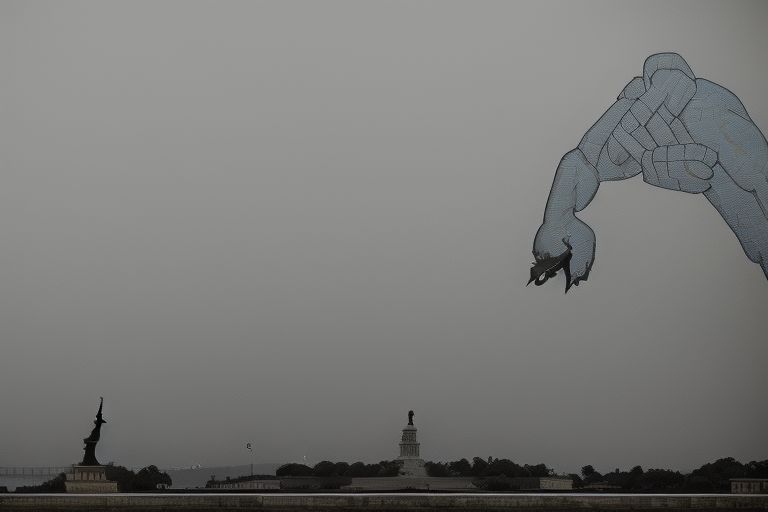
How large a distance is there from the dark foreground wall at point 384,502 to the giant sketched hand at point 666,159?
2840mm

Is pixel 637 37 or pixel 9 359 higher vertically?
pixel 637 37

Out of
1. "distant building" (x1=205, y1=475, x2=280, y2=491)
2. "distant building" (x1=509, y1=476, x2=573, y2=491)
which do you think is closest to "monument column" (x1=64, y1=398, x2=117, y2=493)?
"distant building" (x1=205, y1=475, x2=280, y2=491)

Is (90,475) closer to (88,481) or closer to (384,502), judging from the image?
(88,481)

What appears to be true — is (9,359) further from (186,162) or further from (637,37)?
(637,37)

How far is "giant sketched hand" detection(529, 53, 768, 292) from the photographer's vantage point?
49.0 feet

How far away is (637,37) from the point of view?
15.2 metres

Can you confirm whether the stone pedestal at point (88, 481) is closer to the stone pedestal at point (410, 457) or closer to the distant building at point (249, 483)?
the distant building at point (249, 483)

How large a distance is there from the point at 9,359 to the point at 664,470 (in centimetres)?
822

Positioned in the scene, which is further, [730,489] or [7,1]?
[7,1]

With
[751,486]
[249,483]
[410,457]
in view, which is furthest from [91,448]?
[751,486]

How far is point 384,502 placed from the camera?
534 inches

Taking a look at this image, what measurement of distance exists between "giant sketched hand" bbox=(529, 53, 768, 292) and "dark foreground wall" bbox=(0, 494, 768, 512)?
9.32ft

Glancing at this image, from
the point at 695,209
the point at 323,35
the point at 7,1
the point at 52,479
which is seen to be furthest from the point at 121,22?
the point at 695,209

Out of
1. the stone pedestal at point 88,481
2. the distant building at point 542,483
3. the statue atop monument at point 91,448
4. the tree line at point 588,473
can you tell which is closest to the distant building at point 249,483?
the tree line at point 588,473
